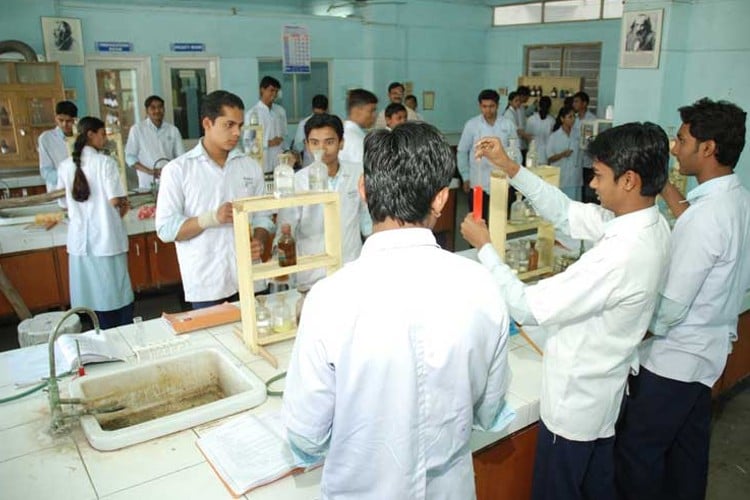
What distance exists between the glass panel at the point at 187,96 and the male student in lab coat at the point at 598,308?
6.74 metres

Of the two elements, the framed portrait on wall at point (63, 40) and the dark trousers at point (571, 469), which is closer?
the dark trousers at point (571, 469)

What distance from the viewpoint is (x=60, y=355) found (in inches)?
82.3

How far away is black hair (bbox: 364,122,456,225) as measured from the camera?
3.73 ft

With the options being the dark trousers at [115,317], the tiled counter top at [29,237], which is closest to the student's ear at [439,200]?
the dark trousers at [115,317]

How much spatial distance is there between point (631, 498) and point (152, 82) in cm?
699

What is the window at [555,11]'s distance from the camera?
8195 mm

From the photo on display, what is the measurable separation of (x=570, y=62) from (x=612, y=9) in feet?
3.04

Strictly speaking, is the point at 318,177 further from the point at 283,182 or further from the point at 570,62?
the point at 570,62

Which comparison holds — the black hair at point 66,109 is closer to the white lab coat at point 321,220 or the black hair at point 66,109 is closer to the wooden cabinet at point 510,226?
the white lab coat at point 321,220

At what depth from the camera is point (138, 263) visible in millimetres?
4605

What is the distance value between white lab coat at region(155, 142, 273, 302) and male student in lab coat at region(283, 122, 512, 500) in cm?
158

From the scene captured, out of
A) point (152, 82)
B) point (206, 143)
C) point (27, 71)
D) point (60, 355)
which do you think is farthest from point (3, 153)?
point (60, 355)

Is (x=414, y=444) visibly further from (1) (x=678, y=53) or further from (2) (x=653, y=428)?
(1) (x=678, y=53)

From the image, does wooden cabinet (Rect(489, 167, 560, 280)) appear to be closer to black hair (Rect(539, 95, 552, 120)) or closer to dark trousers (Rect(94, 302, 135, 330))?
dark trousers (Rect(94, 302, 135, 330))
